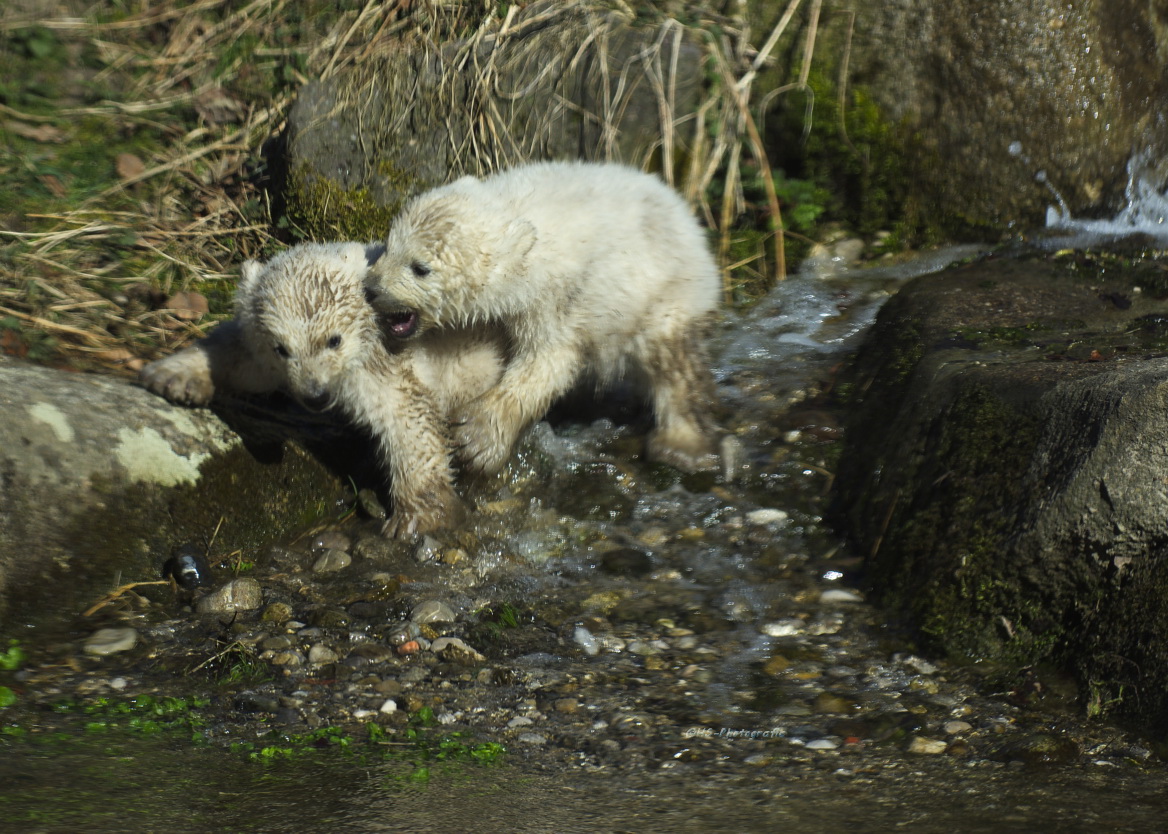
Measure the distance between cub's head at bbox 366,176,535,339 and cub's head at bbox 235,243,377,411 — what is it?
0.39 ft

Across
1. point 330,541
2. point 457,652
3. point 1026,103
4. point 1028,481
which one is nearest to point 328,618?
point 457,652

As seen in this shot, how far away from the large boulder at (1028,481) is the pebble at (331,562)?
1.90 meters

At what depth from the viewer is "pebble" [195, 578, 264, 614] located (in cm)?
372

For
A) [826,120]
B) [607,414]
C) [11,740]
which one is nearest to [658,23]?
[826,120]

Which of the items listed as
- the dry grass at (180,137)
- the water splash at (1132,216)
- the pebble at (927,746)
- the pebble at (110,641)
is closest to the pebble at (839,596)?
the pebble at (927,746)

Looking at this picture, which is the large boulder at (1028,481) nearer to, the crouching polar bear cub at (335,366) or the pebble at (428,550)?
the pebble at (428,550)

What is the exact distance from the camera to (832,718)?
2971 mm

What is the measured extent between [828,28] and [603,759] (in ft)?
17.5

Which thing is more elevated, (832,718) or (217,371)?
(217,371)

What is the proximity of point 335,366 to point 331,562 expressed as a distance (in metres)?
0.76

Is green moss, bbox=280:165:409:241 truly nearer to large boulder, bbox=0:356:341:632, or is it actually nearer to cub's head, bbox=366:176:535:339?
cub's head, bbox=366:176:535:339

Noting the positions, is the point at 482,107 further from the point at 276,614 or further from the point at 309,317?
the point at 276,614

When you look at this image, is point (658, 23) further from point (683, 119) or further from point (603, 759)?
point (603, 759)

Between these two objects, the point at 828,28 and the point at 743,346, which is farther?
the point at 828,28
